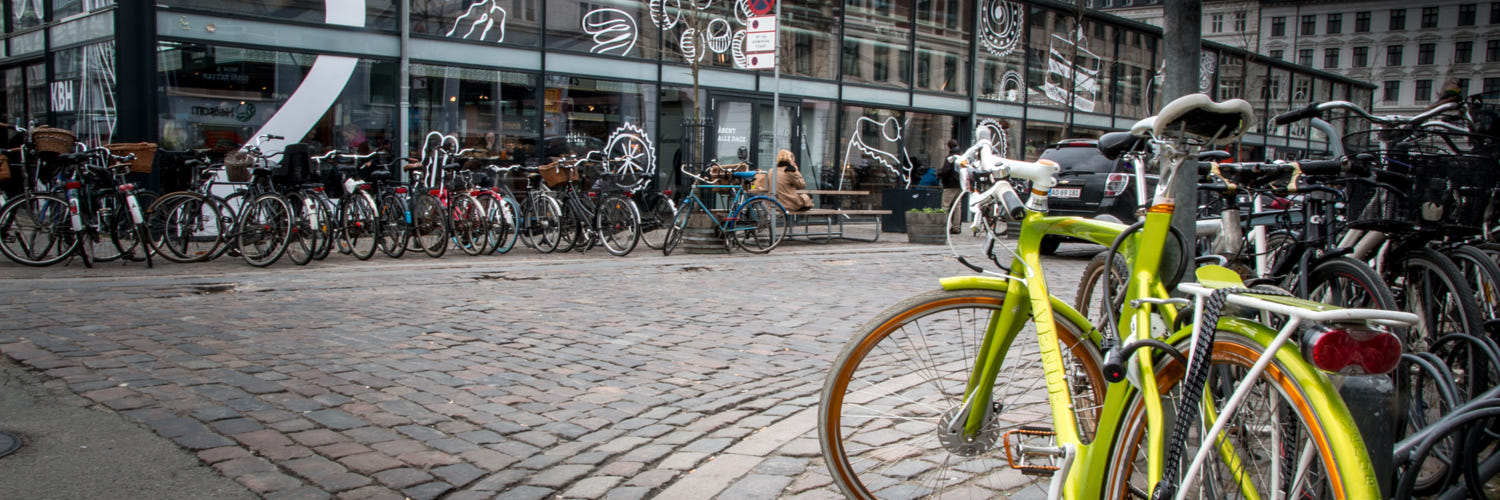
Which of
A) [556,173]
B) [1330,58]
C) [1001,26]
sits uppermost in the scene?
[1330,58]

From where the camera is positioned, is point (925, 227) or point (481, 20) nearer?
point (925, 227)

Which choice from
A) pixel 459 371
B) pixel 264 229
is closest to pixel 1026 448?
pixel 459 371

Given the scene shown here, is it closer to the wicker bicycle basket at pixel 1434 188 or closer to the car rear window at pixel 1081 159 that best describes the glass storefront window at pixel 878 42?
→ the car rear window at pixel 1081 159

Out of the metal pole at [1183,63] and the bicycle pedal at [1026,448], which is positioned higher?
the metal pole at [1183,63]

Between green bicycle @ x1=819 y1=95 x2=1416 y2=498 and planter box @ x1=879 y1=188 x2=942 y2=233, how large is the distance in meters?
12.6

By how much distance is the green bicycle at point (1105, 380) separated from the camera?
5.65 feet

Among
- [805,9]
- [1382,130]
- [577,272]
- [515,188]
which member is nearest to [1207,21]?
[805,9]

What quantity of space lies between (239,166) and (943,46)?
15.5 meters

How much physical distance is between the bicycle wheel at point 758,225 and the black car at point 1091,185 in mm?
3278

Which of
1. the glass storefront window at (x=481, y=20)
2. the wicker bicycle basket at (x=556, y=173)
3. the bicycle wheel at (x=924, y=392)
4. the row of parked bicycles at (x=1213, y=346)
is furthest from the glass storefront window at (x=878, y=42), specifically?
the bicycle wheel at (x=924, y=392)

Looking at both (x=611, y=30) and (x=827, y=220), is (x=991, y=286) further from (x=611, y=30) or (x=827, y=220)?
(x=611, y=30)

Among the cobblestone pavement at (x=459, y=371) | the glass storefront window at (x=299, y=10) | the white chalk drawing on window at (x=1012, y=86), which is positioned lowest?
the cobblestone pavement at (x=459, y=371)

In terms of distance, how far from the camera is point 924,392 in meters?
2.90

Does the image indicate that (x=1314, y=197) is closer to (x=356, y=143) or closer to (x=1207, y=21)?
(x=356, y=143)
